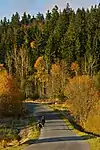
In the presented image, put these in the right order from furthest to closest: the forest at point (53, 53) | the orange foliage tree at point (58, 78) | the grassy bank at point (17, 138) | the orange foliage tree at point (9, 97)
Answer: the forest at point (53, 53) < the orange foliage tree at point (58, 78) < the orange foliage tree at point (9, 97) < the grassy bank at point (17, 138)

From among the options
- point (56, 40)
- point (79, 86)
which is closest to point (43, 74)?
point (56, 40)

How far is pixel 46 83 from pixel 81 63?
41.6 ft

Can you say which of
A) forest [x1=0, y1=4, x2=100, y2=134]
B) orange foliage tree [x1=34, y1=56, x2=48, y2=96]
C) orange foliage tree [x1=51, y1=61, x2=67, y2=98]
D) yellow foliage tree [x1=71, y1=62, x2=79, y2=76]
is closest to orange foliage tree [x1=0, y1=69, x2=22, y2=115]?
forest [x1=0, y1=4, x2=100, y2=134]

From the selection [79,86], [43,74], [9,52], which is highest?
[9,52]

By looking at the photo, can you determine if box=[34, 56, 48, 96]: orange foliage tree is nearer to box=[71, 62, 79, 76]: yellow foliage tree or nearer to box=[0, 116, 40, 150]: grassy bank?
box=[71, 62, 79, 76]: yellow foliage tree

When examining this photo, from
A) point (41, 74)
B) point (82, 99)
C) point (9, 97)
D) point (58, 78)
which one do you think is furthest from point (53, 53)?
point (82, 99)

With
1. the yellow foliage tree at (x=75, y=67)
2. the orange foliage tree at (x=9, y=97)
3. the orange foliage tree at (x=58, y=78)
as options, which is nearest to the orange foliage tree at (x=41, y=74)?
the orange foliage tree at (x=58, y=78)

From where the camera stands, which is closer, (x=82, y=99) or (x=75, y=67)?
(x=82, y=99)

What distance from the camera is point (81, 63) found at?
128375 millimetres

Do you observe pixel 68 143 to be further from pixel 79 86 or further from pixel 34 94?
pixel 34 94

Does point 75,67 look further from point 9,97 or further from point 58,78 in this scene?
point 9,97

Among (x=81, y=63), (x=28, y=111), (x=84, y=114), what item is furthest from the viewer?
(x=81, y=63)

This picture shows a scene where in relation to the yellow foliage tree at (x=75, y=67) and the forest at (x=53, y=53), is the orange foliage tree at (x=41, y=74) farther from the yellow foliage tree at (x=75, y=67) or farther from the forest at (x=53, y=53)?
the yellow foliage tree at (x=75, y=67)

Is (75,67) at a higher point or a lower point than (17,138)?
higher
